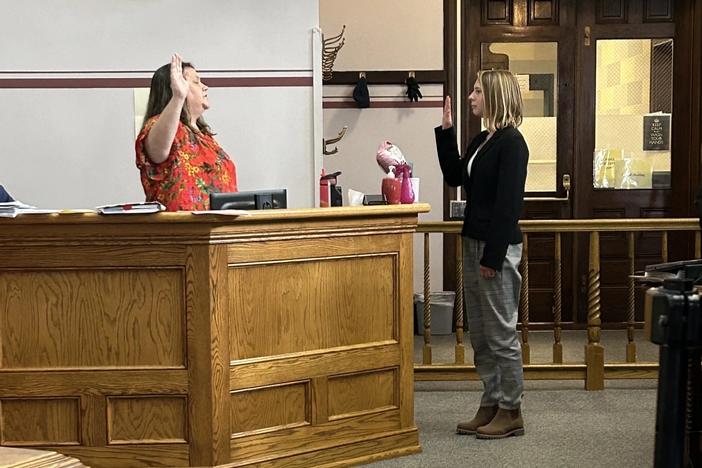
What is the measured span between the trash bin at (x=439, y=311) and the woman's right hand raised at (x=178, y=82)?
3.76 metres

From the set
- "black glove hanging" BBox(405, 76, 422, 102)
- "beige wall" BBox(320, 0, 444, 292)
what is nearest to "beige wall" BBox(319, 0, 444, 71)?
"beige wall" BBox(320, 0, 444, 292)

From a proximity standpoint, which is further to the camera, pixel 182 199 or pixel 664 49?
pixel 664 49

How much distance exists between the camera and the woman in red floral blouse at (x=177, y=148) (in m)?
3.98

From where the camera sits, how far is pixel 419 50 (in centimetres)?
756

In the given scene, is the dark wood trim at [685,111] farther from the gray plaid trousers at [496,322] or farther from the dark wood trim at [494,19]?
the gray plaid trousers at [496,322]

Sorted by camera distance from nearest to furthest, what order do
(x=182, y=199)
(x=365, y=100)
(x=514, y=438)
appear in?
1. (x=182, y=199)
2. (x=514, y=438)
3. (x=365, y=100)

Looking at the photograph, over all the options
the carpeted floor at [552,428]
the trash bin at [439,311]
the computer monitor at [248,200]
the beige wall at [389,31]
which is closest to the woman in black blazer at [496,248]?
the carpeted floor at [552,428]

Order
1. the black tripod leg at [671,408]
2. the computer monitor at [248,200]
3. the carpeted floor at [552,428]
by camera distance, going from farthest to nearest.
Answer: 1. the carpeted floor at [552,428]
2. the computer monitor at [248,200]
3. the black tripod leg at [671,408]

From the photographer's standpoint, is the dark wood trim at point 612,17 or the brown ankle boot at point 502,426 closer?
the brown ankle boot at point 502,426

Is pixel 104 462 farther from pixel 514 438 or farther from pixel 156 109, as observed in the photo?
pixel 514 438

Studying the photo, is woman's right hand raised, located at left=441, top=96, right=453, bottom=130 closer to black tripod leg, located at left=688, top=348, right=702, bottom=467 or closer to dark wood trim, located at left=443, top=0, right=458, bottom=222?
black tripod leg, located at left=688, top=348, right=702, bottom=467

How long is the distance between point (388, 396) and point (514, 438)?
668 mm

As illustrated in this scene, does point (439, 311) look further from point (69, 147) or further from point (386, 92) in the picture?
point (69, 147)

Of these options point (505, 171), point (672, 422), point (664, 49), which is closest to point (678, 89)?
point (664, 49)
